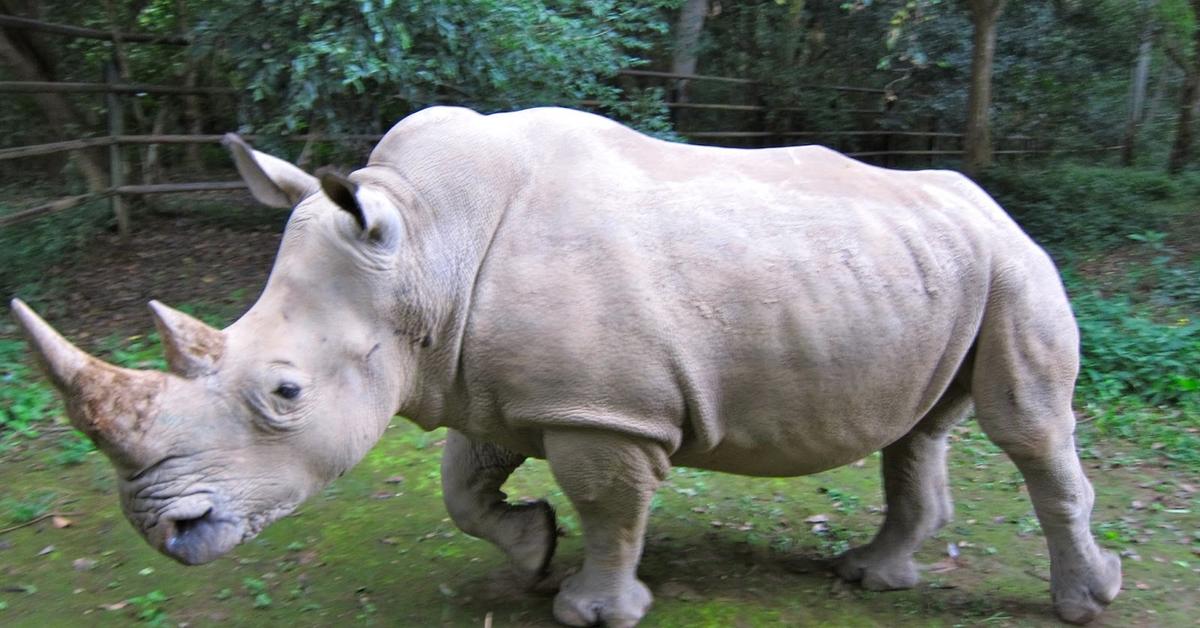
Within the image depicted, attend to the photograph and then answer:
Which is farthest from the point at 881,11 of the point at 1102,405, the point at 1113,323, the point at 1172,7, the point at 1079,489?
the point at 1079,489

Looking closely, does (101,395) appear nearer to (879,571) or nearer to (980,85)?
(879,571)

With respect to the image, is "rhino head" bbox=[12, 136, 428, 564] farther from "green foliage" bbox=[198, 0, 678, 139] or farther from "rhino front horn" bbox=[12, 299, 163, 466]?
"green foliage" bbox=[198, 0, 678, 139]

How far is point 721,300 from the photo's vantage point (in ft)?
10.4

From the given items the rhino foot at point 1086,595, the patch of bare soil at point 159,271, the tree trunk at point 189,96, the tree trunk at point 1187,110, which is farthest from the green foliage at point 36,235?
the tree trunk at point 1187,110

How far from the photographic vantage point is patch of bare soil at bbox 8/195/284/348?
7.46 meters

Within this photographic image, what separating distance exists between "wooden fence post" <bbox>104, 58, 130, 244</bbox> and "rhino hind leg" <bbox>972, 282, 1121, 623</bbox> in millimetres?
7726

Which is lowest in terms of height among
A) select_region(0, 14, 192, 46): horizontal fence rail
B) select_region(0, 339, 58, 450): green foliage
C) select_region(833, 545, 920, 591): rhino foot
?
select_region(833, 545, 920, 591): rhino foot

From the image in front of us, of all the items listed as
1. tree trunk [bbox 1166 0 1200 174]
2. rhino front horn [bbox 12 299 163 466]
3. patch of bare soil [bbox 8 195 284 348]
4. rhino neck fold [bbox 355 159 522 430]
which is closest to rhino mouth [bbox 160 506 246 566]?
rhino front horn [bbox 12 299 163 466]

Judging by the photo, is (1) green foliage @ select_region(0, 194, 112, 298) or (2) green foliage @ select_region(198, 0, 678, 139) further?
(1) green foliage @ select_region(0, 194, 112, 298)

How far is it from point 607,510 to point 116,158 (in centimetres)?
725

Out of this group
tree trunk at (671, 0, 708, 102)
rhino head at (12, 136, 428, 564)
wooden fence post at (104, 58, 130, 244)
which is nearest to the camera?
rhino head at (12, 136, 428, 564)

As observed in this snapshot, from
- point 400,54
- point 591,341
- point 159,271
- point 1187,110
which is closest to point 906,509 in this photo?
point 591,341

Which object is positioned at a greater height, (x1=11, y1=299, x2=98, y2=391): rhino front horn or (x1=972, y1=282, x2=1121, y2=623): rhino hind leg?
(x1=11, y1=299, x2=98, y2=391): rhino front horn

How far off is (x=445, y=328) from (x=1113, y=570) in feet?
8.98
